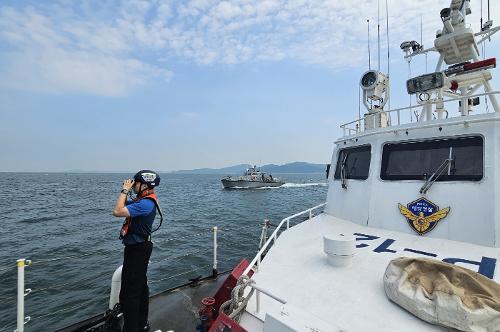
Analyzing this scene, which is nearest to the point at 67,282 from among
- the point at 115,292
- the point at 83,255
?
the point at 115,292

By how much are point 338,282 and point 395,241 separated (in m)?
1.87

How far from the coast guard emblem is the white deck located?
0.59 ft

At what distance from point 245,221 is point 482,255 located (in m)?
20.8

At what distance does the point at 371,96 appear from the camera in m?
7.23

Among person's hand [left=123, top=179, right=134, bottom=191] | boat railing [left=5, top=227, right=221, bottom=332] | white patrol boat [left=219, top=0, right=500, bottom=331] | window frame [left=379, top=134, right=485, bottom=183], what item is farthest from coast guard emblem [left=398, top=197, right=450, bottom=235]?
person's hand [left=123, top=179, right=134, bottom=191]

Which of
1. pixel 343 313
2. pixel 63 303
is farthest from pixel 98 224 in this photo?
pixel 343 313

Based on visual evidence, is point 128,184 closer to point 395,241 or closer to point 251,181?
point 395,241

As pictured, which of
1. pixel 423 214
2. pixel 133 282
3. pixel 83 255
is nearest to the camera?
pixel 133 282

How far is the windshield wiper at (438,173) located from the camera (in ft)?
15.9

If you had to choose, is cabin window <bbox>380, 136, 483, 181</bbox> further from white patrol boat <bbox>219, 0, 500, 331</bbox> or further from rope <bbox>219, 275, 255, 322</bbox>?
rope <bbox>219, 275, 255, 322</bbox>

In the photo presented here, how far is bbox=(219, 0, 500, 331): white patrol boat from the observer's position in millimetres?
2572

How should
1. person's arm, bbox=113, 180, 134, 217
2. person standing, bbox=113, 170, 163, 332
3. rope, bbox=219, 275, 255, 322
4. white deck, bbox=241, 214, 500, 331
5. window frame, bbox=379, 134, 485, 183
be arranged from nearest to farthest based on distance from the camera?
white deck, bbox=241, 214, 500, 331 → rope, bbox=219, 275, 255, 322 → person's arm, bbox=113, 180, 134, 217 → person standing, bbox=113, 170, 163, 332 → window frame, bbox=379, 134, 485, 183

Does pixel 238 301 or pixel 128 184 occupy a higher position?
pixel 128 184

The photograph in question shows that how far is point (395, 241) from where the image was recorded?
4629 mm
